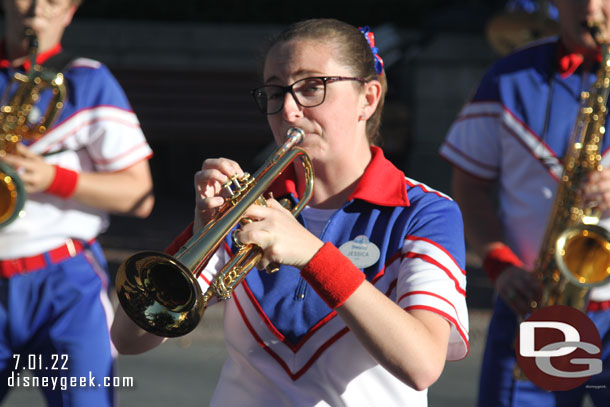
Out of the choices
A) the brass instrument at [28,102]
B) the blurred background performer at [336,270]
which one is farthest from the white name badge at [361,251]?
the brass instrument at [28,102]

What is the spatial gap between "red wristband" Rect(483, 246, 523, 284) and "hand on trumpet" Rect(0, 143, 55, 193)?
4.86 ft

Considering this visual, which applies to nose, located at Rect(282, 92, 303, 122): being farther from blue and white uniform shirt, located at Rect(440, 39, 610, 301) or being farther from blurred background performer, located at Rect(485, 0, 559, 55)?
blurred background performer, located at Rect(485, 0, 559, 55)

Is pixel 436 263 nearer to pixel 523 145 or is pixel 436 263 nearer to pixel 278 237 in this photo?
pixel 278 237

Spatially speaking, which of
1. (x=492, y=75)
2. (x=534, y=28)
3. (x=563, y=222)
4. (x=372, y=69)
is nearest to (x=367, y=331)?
(x=372, y=69)

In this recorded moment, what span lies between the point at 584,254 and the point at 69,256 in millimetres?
1688

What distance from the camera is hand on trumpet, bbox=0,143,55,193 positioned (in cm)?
305

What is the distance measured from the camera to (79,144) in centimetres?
324

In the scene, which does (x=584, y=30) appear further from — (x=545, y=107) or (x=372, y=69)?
(x=372, y=69)

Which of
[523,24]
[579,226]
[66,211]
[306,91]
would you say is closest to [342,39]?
[306,91]

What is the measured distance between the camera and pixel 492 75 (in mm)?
3164

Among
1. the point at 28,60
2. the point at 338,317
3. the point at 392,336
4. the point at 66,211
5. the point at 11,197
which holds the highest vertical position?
the point at 28,60

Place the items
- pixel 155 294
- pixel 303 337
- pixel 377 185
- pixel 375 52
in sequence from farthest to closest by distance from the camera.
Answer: pixel 375 52 → pixel 377 185 → pixel 303 337 → pixel 155 294

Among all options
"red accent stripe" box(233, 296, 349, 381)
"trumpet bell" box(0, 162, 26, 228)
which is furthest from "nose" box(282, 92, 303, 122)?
"trumpet bell" box(0, 162, 26, 228)

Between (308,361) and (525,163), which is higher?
(525,163)
